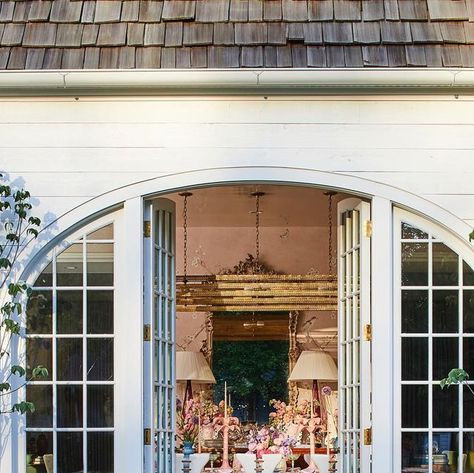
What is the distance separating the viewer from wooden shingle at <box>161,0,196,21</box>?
5.70 meters

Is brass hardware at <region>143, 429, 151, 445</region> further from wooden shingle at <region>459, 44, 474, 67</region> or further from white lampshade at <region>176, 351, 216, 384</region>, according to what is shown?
white lampshade at <region>176, 351, 216, 384</region>

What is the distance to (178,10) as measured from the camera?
18.8ft

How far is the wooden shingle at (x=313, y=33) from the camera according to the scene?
5.61 meters

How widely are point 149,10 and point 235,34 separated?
0.50m

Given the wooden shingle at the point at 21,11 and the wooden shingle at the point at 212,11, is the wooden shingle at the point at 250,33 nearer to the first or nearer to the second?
the wooden shingle at the point at 212,11

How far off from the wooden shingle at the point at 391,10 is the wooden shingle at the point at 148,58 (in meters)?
1.26

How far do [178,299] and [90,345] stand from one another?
467 centimetres

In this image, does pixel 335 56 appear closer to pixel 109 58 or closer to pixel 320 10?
pixel 320 10

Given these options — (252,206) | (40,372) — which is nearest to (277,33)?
(40,372)

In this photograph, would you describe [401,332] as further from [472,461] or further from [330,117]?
[330,117]

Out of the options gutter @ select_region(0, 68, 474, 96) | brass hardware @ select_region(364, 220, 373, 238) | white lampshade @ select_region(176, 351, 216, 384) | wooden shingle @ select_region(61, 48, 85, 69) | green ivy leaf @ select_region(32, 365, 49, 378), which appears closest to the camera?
green ivy leaf @ select_region(32, 365, 49, 378)

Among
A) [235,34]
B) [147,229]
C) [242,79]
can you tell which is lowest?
[147,229]

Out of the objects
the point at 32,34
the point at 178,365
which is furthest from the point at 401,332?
the point at 178,365

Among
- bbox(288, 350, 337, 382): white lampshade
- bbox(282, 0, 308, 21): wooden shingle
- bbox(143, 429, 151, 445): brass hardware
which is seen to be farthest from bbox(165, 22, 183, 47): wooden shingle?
bbox(288, 350, 337, 382): white lampshade
